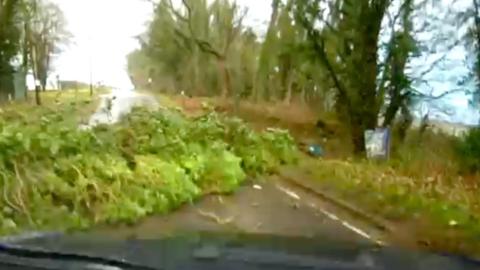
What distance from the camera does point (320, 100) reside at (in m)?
8.08

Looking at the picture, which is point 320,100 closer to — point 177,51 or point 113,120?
point 177,51

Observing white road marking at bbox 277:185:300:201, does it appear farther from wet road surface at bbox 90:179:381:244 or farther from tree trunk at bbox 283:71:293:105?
tree trunk at bbox 283:71:293:105

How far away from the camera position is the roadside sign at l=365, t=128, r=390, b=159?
7.26m

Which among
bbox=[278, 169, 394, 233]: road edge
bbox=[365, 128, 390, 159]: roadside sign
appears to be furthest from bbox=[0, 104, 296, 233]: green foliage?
bbox=[365, 128, 390, 159]: roadside sign

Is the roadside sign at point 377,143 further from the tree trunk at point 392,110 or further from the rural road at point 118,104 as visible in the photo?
the rural road at point 118,104

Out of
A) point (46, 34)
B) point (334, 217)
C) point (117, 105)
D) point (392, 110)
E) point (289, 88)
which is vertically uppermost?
point (46, 34)

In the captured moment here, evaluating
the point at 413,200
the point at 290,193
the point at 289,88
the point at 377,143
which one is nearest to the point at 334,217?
the point at 413,200

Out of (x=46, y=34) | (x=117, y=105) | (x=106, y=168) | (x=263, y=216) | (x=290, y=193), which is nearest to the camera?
(x=106, y=168)

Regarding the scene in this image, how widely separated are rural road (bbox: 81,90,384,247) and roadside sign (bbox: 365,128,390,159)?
2071mm

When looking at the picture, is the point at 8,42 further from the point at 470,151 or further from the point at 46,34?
the point at 470,151

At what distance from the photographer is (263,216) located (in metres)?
4.50

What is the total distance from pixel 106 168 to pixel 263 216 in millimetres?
1122

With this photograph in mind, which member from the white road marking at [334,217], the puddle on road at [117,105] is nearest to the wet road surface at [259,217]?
the white road marking at [334,217]

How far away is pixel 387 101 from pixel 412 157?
1.08 metres
